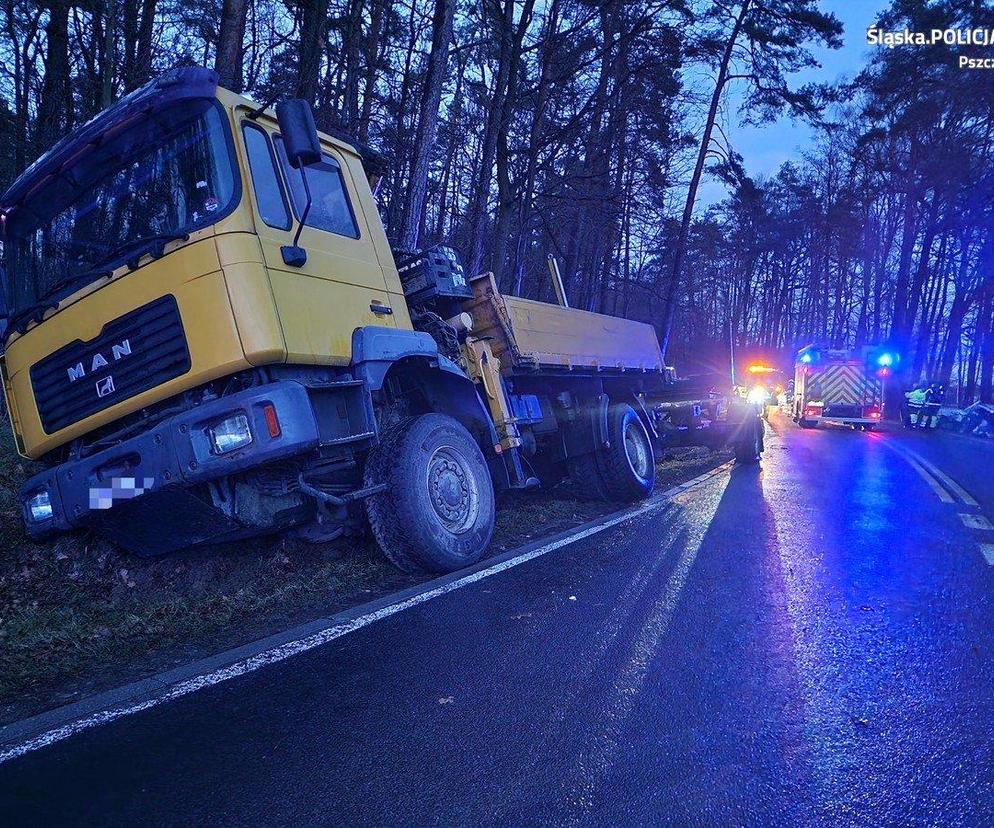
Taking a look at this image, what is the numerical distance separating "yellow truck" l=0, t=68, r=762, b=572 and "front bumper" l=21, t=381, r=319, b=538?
10mm

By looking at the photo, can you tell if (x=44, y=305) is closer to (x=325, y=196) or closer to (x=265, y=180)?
(x=265, y=180)

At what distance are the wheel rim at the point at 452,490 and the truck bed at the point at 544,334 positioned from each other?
4.52ft

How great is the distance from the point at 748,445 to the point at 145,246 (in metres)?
9.64

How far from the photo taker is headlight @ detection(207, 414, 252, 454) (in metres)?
3.44

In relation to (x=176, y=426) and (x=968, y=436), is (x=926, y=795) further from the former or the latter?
(x=968, y=436)

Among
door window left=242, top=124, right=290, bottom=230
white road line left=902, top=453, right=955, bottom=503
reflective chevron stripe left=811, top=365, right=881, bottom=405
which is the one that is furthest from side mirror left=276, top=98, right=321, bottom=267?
reflective chevron stripe left=811, top=365, right=881, bottom=405

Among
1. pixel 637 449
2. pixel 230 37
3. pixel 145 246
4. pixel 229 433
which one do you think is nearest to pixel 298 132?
pixel 145 246

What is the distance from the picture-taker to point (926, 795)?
2027 millimetres

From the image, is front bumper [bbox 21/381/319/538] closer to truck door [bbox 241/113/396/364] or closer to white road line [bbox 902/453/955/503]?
truck door [bbox 241/113/396/364]

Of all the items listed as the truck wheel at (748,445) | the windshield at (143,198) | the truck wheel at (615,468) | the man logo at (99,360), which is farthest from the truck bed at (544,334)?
the truck wheel at (748,445)

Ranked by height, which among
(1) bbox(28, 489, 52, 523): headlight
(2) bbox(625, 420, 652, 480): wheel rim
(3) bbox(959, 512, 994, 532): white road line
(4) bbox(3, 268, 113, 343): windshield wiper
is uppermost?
(4) bbox(3, 268, 113, 343): windshield wiper

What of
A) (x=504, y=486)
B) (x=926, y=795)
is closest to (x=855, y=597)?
(x=926, y=795)

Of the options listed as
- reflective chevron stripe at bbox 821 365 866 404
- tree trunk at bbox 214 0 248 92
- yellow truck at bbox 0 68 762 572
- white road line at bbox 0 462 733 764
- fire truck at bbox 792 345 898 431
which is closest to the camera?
white road line at bbox 0 462 733 764

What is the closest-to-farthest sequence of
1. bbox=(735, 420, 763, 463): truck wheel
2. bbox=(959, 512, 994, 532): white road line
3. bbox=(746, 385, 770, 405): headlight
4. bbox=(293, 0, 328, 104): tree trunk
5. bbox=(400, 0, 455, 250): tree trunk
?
1. bbox=(959, 512, 994, 532): white road line
2. bbox=(400, 0, 455, 250): tree trunk
3. bbox=(735, 420, 763, 463): truck wheel
4. bbox=(746, 385, 770, 405): headlight
5. bbox=(293, 0, 328, 104): tree trunk
